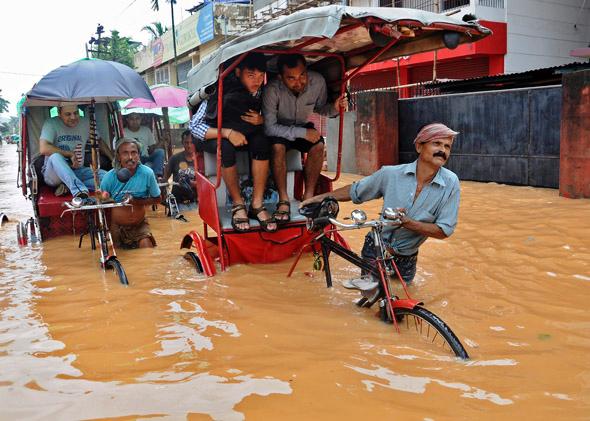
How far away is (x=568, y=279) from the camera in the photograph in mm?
4770

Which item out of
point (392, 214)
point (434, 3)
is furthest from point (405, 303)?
point (434, 3)

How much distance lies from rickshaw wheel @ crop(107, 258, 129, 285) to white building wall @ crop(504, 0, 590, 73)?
52.9ft

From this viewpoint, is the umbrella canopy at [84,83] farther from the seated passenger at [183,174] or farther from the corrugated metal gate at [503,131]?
the corrugated metal gate at [503,131]

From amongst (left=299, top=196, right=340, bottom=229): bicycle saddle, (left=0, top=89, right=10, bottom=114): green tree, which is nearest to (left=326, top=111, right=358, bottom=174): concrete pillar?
(left=299, top=196, right=340, bottom=229): bicycle saddle

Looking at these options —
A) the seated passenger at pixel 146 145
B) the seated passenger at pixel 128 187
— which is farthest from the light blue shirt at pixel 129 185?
the seated passenger at pixel 146 145

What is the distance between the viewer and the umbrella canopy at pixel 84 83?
585cm

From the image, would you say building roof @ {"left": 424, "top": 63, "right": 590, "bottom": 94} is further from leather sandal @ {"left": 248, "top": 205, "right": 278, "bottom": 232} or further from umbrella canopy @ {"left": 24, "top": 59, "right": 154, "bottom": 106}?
umbrella canopy @ {"left": 24, "top": 59, "right": 154, "bottom": 106}

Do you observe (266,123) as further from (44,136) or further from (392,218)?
(44,136)

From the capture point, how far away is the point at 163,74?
4241 centimetres

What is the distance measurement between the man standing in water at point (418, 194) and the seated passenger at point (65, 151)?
417cm

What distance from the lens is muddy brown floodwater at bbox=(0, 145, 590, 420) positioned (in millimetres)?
2666

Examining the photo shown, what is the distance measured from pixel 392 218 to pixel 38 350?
2.37 m

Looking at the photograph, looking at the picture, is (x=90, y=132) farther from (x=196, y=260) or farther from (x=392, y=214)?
(x=392, y=214)

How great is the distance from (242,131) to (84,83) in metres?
2.05
